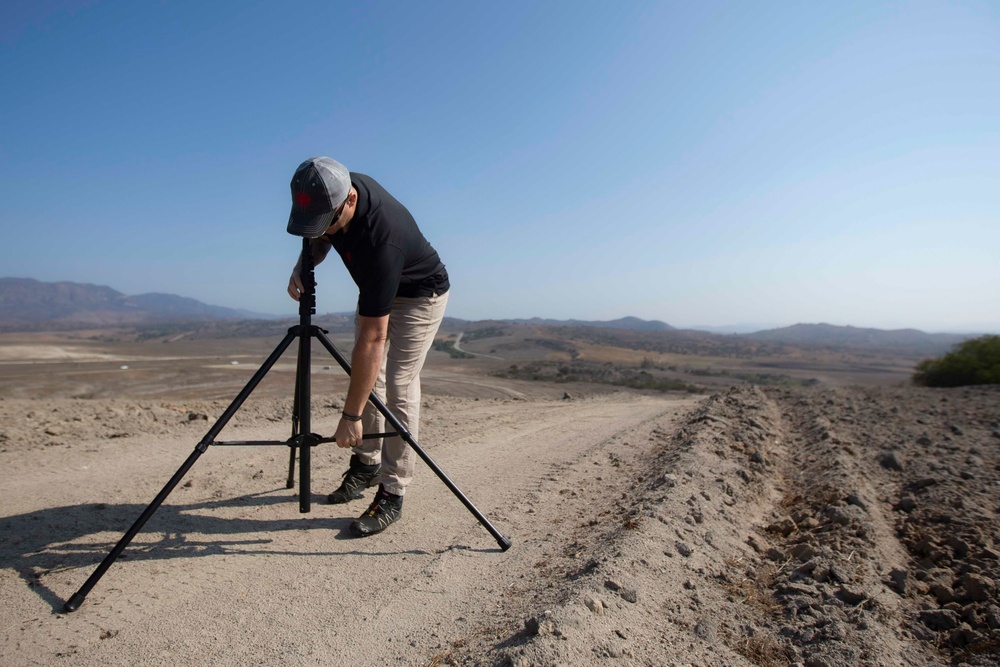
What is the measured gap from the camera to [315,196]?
3002mm

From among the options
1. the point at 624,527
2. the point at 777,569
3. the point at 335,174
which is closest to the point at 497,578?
the point at 624,527

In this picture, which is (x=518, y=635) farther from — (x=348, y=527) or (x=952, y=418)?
(x=952, y=418)

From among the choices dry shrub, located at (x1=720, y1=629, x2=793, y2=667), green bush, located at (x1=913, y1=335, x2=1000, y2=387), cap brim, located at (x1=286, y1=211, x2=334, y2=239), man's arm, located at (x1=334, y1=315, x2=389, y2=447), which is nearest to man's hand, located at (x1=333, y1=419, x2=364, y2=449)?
man's arm, located at (x1=334, y1=315, x2=389, y2=447)

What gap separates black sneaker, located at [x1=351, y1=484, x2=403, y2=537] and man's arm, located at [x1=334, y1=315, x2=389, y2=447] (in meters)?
0.81

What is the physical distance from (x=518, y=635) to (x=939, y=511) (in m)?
4.08

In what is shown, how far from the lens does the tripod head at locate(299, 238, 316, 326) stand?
3.36 meters

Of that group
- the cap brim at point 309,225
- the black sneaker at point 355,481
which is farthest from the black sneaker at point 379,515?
the cap brim at point 309,225

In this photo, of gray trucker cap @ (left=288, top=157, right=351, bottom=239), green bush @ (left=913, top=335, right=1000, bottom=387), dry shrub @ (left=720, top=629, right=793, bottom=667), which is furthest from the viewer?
green bush @ (left=913, top=335, right=1000, bottom=387)

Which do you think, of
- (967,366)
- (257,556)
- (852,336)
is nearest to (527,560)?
(257,556)

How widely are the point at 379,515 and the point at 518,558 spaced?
103 cm

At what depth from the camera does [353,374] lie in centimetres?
320

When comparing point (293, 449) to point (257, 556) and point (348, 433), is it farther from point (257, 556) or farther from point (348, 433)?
point (348, 433)

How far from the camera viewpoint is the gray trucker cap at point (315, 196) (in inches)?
118

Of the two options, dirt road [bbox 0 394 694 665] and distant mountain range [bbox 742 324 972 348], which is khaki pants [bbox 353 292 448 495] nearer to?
dirt road [bbox 0 394 694 665]
